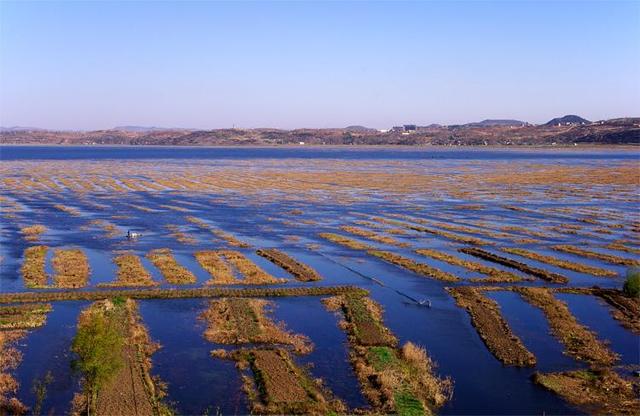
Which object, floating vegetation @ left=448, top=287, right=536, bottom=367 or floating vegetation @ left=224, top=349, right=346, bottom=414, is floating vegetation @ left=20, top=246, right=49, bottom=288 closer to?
floating vegetation @ left=224, top=349, right=346, bottom=414

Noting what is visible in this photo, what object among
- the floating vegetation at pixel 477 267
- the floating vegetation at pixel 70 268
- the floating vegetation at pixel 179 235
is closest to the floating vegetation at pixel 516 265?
the floating vegetation at pixel 477 267

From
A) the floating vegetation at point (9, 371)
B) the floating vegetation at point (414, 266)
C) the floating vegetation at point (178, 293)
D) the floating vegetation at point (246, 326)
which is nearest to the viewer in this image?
the floating vegetation at point (9, 371)

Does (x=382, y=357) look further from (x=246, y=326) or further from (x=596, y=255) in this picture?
(x=596, y=255)

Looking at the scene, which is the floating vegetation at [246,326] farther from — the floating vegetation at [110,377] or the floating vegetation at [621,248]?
the floating vegetation at [621,248]

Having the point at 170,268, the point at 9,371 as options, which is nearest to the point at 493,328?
the point at 170,268

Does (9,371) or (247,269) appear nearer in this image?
(9,371)

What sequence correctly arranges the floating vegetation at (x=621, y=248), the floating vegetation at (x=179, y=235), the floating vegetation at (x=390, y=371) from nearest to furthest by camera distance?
1. the floating vegetation at (x=390, y=371)
2. the floating vegetation at (x=621, y=248)
3. the floating vegetation at (x=179, y=235)
